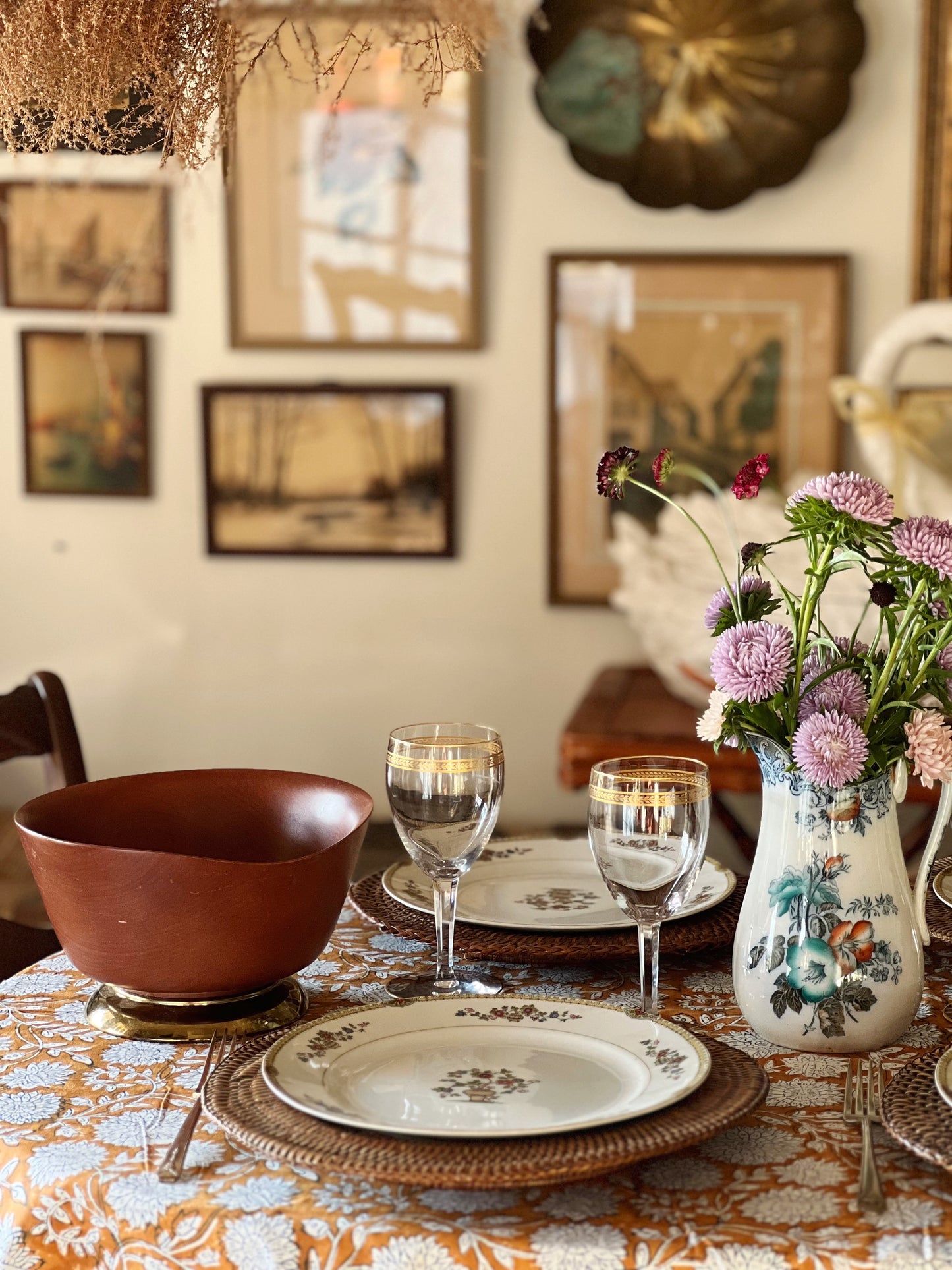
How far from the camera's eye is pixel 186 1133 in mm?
841

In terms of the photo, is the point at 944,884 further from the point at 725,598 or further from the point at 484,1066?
the point at 484,1066

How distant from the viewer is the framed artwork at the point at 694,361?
10.3 ft

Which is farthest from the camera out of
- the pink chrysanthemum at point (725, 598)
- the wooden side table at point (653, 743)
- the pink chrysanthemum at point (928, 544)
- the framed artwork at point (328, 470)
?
the framed artwork at point (328, 470)

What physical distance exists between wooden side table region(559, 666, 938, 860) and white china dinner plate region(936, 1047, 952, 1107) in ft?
4.90

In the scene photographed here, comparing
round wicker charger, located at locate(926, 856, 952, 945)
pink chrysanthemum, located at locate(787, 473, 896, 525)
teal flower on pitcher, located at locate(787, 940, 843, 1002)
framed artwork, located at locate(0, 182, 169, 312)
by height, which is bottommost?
round wicker charger, located at locate(926, 856, 952, 945)

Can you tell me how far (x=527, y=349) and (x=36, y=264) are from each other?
47.7 inches

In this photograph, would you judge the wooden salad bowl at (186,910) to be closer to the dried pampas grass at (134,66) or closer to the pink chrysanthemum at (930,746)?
the pink chrysanthemum at (930,746)

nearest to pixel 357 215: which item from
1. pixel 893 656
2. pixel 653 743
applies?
pixel 653 743

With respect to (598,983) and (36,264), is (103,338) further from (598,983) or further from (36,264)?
(598,983)

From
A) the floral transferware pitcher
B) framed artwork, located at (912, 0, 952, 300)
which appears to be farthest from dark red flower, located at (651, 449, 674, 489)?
framed artwork, located at (912, 0, 952, 300)

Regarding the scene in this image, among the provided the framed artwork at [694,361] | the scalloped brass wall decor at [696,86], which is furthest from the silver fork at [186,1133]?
the scalloped brass wall decor at [696,86]

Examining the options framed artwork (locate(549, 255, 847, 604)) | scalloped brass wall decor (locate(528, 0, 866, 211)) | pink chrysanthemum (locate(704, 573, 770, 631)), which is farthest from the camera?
framed artwork (locate(549, 255, 847, 604))

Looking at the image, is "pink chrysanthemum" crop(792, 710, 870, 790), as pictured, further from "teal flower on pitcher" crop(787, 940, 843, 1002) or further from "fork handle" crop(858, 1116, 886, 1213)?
"fork handle" crop(858, 1116, 886, 1213)

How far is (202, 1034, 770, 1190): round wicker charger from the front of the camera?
751mm
